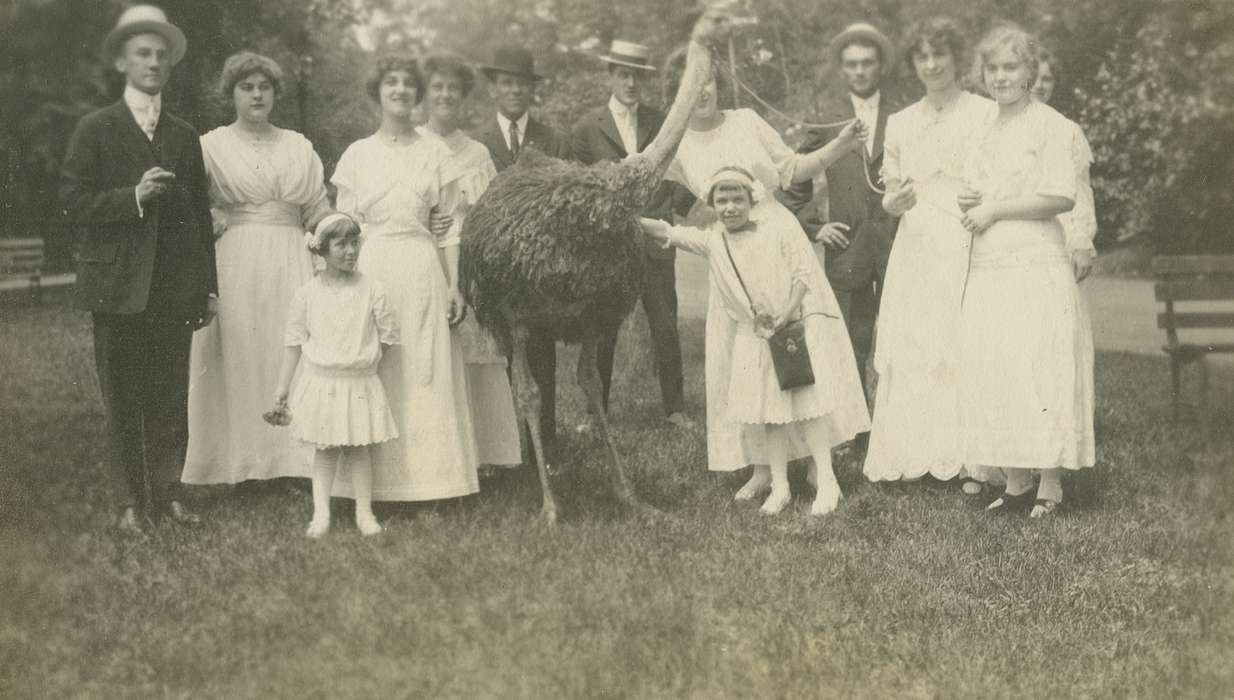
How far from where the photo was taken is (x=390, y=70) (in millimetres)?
5781

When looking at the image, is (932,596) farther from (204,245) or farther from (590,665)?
(204,245)

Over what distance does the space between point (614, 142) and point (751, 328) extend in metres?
1.66

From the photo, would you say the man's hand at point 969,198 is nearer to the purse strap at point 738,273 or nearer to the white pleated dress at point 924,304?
the white pleated dress at point 924,304

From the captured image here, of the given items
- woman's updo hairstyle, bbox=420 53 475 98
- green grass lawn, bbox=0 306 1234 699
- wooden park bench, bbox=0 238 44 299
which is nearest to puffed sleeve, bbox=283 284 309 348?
green grass lawn, bbox=0 306 1234 699

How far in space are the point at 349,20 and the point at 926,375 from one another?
345 cm

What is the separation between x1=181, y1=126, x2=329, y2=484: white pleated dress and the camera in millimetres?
6152

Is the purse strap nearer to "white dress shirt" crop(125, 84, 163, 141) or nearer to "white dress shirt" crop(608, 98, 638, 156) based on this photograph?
"white dress shirt" crop(608, 98, 638, 156)

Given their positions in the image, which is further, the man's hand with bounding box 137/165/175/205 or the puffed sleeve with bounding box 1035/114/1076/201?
the puffed sleeve with bounding box 1035/114/1076/201

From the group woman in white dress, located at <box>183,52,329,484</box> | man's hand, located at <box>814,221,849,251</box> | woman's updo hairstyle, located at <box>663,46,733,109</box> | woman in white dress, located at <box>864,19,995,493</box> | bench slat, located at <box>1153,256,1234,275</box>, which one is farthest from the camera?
man's hand, located at <box>814,221,849,251</box>

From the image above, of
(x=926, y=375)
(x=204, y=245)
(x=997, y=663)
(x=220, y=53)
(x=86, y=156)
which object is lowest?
(x=997, y=663)

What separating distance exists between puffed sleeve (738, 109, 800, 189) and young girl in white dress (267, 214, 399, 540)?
227 centimetres

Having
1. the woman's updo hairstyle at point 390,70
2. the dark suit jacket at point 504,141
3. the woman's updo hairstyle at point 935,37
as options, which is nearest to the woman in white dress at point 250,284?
the woman's updo hairstyle at point 390,70

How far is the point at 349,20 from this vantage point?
584 cm

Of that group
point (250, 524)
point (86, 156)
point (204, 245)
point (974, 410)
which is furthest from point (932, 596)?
point (86, 156)
